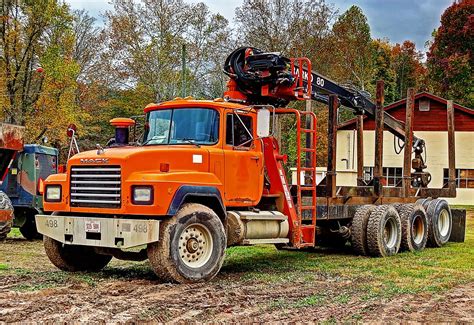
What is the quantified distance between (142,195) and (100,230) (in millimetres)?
839

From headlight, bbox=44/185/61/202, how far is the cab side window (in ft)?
8.52

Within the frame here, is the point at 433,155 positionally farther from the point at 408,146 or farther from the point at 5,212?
the point at 5,212

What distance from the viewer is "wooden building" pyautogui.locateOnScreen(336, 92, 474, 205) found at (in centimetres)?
3612

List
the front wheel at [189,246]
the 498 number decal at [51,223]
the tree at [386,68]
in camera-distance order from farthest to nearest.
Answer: the tree at [386,68] < the 498 number decal at [51,223] < the front wheel at [189,246]

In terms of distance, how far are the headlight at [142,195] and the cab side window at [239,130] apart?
5.91 ft

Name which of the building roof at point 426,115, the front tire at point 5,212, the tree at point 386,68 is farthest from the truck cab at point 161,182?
the tree at point 386,68

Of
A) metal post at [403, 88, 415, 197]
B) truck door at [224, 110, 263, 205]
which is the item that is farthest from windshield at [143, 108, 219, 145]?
metal post at [403, 88, 415, 197]

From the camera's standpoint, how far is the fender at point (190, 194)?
9594 mm

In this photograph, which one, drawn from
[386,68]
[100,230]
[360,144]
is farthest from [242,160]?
[386,68]

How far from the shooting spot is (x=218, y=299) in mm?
8703

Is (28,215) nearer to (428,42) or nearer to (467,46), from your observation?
(467,46)

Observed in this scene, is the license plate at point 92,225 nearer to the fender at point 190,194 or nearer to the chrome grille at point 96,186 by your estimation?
the chrome grille at point 96,186

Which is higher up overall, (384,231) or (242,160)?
(242,160)

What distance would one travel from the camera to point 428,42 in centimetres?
6531
